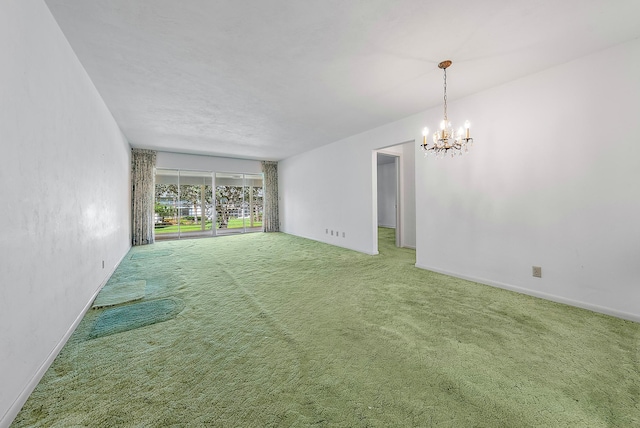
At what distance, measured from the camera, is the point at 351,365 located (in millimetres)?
1647

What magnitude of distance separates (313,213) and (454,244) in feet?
13.6

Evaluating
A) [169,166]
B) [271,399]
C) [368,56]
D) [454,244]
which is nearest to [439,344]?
[271,399]

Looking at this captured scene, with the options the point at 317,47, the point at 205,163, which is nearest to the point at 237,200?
the point at 205,163

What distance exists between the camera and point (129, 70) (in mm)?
2723

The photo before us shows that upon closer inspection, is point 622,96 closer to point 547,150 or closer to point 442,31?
point 547,150

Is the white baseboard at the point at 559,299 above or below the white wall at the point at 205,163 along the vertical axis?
below

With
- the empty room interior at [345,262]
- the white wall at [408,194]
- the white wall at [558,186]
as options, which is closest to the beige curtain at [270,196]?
the empty room interior at [345,262]

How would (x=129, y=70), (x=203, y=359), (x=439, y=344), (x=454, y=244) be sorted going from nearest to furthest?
(x=203, y=359) → (x=439, y=344) → (x=129, y=70) → (x=454, y=244)

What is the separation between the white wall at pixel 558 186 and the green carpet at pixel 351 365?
390 millimetres

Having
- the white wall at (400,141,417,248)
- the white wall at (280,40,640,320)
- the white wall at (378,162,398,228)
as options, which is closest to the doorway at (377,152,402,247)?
the white wall at (378,162,398,228)

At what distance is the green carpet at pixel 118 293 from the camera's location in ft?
8.83

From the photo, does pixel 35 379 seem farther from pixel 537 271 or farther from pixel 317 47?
pixel 537 271

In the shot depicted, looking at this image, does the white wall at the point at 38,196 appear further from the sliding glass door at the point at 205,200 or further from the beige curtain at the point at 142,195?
the sliding glass door at the point at 205,200

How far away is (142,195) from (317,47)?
662 cm
